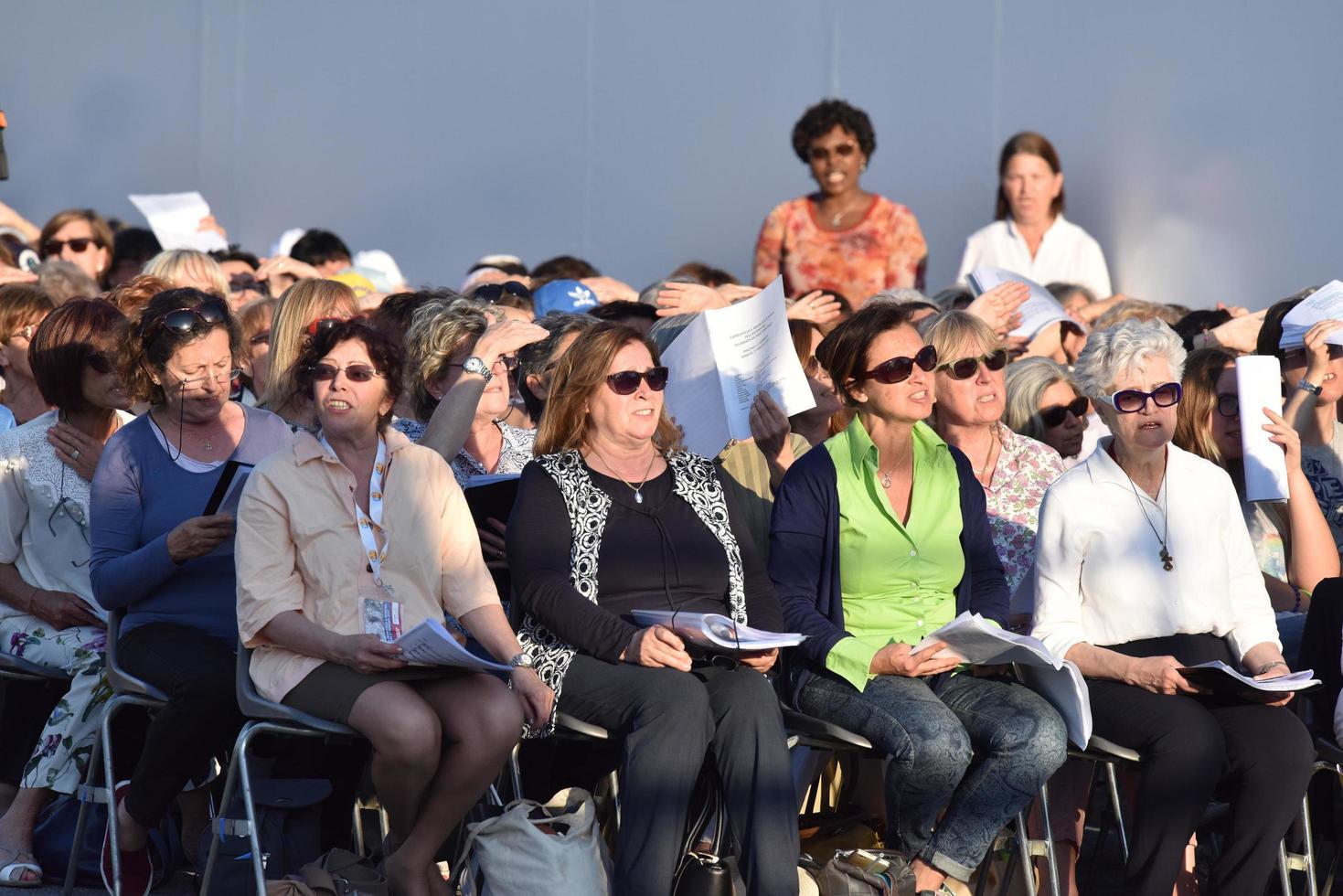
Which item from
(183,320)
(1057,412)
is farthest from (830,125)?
(183,320)

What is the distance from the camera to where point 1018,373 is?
6.50 m

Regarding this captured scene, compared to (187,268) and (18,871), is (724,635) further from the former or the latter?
(187,268)

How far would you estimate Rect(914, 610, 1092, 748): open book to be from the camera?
4.64m

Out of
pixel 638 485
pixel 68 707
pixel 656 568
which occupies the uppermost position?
pixel 638 485

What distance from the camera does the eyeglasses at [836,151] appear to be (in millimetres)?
8797

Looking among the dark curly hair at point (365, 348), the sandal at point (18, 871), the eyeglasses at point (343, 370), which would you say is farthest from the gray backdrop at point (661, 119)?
the sandal at point (18, 871)

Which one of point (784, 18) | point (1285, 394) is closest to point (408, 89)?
point (784, 18)

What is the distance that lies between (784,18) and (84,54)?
5.29 meters

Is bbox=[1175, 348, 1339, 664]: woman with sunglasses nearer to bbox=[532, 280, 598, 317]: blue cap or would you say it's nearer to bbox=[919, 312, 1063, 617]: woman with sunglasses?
bbox=[919, 312, 1063, 617]: woman with sunglasses

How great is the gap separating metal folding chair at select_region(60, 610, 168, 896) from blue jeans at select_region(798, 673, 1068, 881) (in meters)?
1.87

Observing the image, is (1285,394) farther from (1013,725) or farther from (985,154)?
(985,154)

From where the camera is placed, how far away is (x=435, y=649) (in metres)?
4.46

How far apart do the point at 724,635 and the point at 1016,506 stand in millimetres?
1534

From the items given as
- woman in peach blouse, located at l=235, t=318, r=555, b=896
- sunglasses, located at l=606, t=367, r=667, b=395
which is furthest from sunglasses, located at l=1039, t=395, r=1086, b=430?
woman in peach blouse, located at l=235, t=318, r=555, b=896
